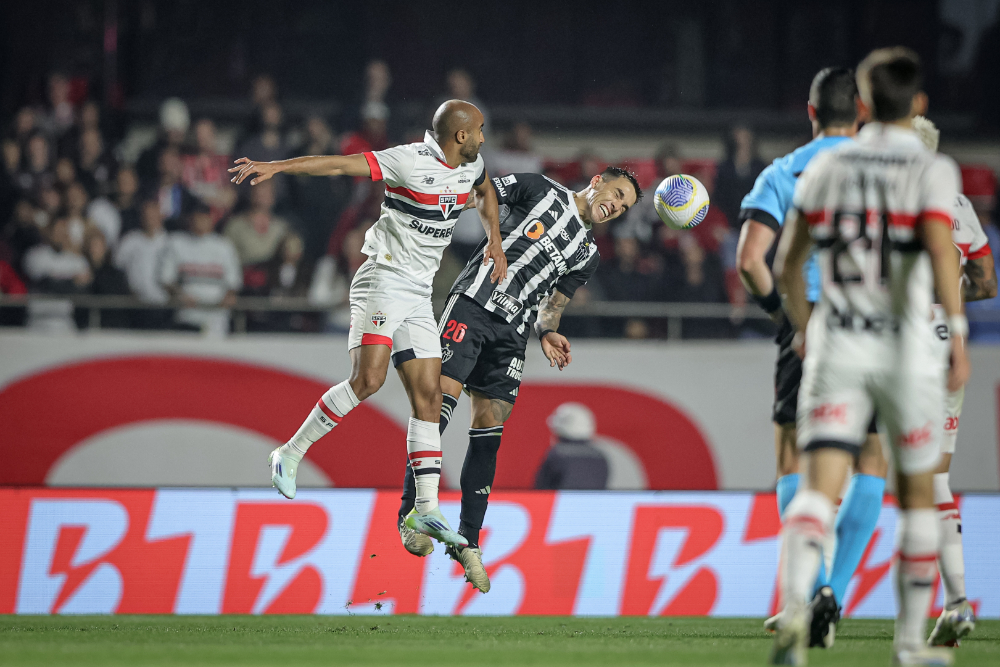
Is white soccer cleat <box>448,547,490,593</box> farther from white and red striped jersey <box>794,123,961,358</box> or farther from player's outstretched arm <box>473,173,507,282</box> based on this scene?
white and red striped jersey <box>794,123,961,358</box>

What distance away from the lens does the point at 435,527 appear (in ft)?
19.9

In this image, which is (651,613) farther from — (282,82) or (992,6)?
(992,6)

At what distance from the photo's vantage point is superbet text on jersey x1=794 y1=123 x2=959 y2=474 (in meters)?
3.68

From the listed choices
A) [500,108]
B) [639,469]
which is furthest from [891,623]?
[500,108]

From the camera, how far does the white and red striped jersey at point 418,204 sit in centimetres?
614

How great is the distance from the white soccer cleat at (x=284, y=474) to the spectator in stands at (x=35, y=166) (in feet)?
21.6

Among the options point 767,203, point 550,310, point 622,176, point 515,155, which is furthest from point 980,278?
point 515,155

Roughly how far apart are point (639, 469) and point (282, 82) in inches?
289

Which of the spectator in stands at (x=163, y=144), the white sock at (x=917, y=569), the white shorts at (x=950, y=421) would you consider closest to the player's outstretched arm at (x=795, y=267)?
the white sock at (x=917, y=569)

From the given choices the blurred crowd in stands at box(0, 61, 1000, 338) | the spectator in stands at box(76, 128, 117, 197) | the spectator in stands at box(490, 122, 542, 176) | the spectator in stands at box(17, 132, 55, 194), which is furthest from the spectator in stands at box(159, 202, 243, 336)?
the spectator in stands at box(490, 122, 542, 176)

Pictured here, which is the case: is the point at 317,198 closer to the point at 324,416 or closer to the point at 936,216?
the point at 324,416

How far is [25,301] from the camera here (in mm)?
10055

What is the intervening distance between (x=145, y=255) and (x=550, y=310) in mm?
5424

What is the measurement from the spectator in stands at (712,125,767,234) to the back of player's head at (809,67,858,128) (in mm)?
7188
